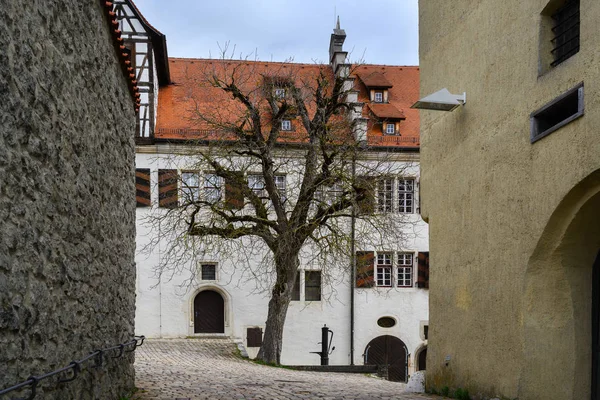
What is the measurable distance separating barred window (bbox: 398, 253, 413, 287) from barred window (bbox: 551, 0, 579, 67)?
18132 mm

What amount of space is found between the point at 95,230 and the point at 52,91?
5.85 feet

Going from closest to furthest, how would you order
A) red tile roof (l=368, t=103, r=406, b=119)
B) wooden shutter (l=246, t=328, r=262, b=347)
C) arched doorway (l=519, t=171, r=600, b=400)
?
Answer: 1. arched doorway (l=519, t=171, r=600, b=400)
2. wooden shutter (l=246, t=328, r=262, b=347)
3. red tile roof (l=368, t=103, r=406, b=119)

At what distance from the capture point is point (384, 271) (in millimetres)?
A: 25531

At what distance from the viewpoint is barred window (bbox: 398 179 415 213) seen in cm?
2516

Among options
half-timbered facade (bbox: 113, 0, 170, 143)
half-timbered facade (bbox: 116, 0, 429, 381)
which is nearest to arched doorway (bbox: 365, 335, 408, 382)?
half-timbered facade (bbox: 116, 0, 429, 381)

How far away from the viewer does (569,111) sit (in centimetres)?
736

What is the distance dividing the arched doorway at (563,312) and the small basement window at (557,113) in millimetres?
824

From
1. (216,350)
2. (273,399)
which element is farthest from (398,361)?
(273,399)

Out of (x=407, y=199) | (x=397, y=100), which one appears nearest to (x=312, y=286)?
(x=407, y=199)

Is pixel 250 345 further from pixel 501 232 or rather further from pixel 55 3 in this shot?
pixel 55 3

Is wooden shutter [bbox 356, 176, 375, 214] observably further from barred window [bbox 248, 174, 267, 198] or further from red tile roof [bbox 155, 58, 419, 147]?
red tile roof [bbox 155, 58, 419, 147]

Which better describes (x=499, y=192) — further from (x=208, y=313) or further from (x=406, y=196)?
(x=208, y=313)

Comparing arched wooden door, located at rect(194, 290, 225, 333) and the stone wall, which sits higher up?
the stone wall

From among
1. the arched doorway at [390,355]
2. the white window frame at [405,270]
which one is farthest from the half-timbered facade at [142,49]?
the arched doorway at [390,355]
